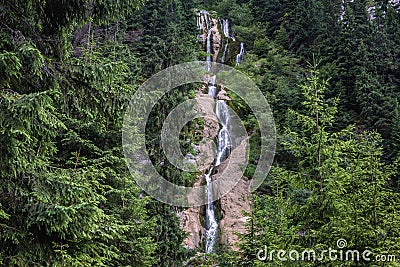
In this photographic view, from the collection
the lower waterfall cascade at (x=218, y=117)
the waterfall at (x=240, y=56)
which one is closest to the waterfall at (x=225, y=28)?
the lower waterfall cascade at (x=218, y=117)

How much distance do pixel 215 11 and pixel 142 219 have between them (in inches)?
1356

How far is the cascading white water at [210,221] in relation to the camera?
17594mm

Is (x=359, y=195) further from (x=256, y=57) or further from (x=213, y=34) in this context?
(x=213, y=34)

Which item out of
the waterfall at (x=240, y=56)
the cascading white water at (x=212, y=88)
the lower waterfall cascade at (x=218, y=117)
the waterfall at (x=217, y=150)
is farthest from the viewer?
the waterfall at (x=240, y=56)

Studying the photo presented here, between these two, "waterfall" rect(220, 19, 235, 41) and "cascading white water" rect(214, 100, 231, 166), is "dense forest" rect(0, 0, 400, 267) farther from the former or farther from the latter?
"waterfall" rect(220, 19, 235, 41)

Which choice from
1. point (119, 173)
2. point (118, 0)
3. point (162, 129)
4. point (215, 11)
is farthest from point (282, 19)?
point (118, 0)

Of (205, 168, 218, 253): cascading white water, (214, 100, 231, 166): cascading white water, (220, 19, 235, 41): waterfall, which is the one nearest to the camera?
(205, 168, 218, 253): cascading white water

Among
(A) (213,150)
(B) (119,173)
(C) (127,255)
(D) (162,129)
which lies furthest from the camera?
(A) (213,150)

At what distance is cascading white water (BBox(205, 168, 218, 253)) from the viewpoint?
693 inches

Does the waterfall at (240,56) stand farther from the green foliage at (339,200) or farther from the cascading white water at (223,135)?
the green foliage at (339,200)


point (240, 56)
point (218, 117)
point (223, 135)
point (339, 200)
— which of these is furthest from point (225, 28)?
point (339, 200)

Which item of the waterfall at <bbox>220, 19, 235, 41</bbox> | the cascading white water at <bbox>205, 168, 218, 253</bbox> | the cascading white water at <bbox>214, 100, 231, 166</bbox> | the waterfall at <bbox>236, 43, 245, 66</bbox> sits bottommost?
the cascading white water at <bbox>205, 168, 218, 253</bbox>

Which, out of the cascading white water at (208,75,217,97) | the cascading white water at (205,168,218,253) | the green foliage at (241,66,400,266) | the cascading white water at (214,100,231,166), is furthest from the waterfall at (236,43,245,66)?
the green foliage at (241,66,400,266)

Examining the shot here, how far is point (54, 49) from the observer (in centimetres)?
428
